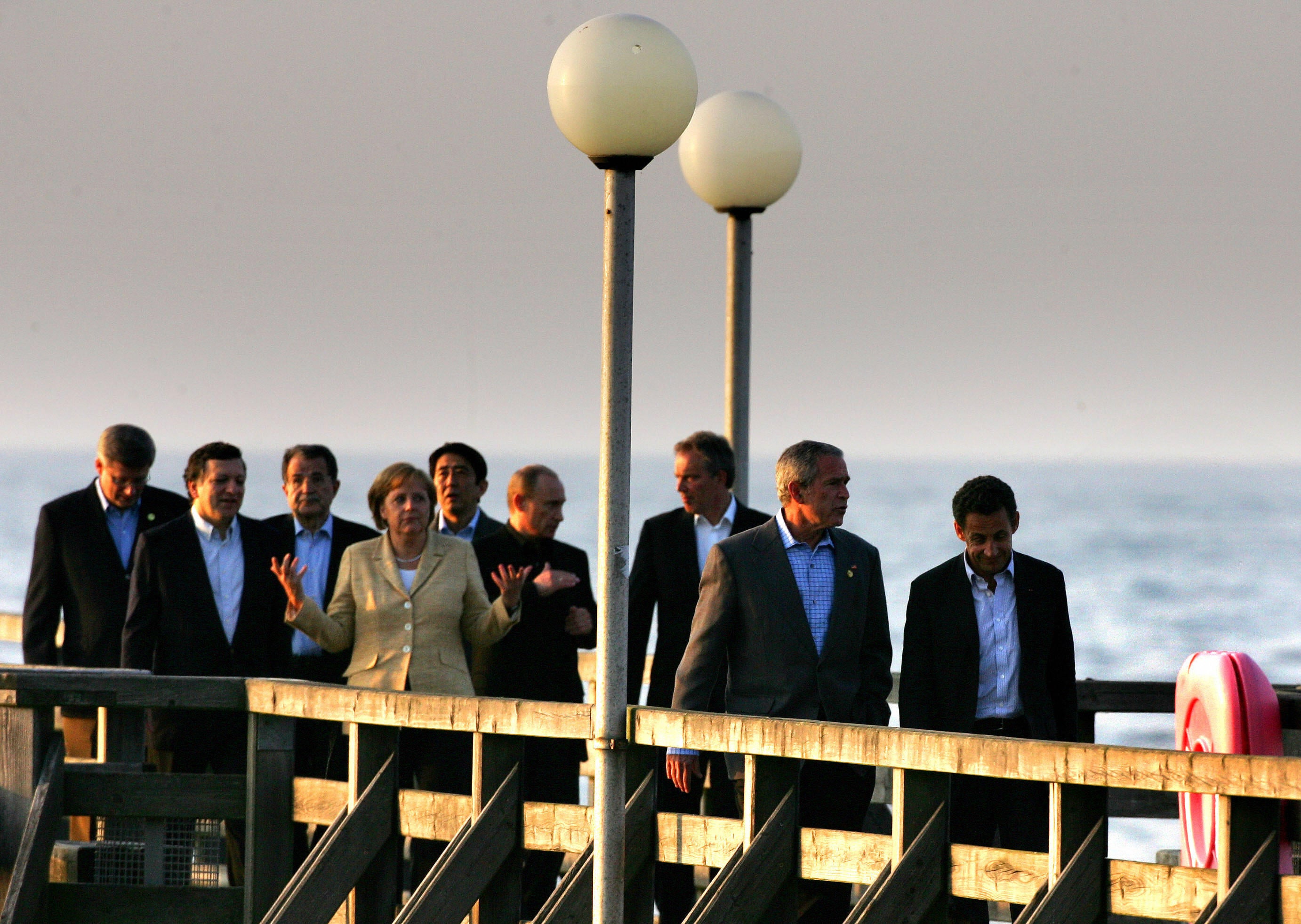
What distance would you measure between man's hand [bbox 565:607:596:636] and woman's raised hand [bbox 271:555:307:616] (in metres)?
1.03

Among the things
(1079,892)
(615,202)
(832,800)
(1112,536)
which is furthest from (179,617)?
(1112,536)

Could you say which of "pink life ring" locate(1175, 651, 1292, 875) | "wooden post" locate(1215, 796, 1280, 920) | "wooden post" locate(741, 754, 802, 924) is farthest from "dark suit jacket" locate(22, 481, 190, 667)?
"wooden post" locate(1215, 796, 1280, 920)

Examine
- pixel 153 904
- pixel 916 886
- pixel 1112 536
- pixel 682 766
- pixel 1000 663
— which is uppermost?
pixel 1112 536

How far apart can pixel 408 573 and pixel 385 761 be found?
123 cm

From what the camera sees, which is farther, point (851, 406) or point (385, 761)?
point (851, 406)

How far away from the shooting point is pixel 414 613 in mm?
7270

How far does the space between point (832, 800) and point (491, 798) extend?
104cm

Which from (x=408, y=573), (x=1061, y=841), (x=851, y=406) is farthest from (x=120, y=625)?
(x=851, y=406)

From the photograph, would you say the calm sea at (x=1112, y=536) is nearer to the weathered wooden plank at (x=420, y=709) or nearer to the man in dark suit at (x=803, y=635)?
the man in dark suit at (x=803, y=635)

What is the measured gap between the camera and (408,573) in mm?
7367

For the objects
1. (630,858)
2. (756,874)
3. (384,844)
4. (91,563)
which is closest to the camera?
(756,874)

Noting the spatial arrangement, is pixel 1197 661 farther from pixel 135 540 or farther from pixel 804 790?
pixel 135 540

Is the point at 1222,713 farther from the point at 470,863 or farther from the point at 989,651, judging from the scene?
the point at 470,863

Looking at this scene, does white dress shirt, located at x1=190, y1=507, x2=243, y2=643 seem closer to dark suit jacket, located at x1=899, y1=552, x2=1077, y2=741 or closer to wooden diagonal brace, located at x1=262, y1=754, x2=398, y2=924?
wooden diagonal brace, located at x1=262, y1=754, x2=398, y2=924
